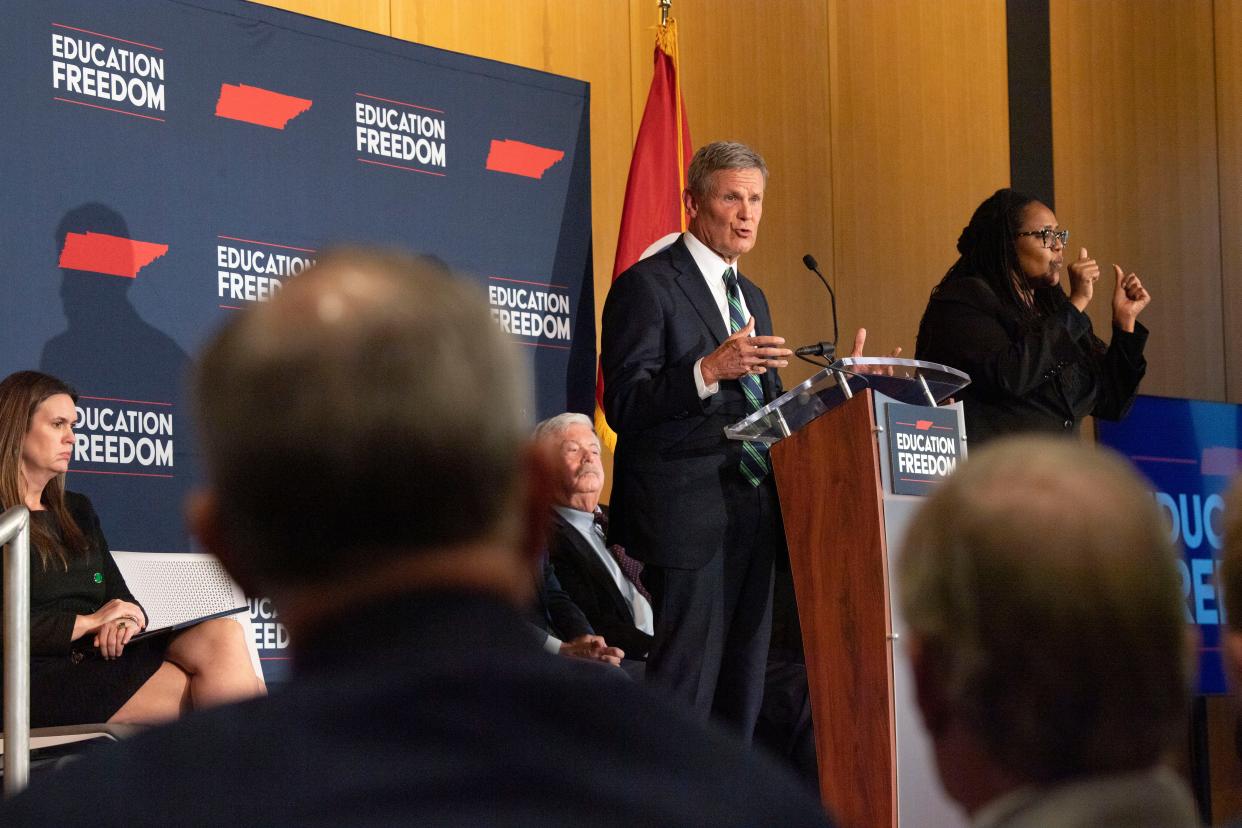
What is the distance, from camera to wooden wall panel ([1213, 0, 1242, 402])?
6.48 meters

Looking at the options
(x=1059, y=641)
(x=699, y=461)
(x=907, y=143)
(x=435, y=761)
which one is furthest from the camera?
(x=907, y=143)

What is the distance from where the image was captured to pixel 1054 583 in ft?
2.56

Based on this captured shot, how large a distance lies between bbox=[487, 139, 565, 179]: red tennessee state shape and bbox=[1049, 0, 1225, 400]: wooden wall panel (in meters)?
2.23

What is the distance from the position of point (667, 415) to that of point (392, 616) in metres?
2.89

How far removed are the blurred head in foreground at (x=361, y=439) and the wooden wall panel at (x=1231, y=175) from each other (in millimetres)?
6311

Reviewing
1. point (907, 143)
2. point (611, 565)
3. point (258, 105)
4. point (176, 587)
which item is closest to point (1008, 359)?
point (611, 565)

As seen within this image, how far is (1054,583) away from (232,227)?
4.22m

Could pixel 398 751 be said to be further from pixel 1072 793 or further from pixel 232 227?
pixel 232 227

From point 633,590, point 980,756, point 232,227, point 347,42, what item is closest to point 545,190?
point 347,42

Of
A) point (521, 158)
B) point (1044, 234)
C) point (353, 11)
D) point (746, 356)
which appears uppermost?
point (353, 11)

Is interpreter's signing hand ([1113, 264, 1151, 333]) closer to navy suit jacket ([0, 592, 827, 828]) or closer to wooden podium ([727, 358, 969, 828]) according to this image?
wooden podium ([727, 358, 969, 828])

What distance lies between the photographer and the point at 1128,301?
180 inches

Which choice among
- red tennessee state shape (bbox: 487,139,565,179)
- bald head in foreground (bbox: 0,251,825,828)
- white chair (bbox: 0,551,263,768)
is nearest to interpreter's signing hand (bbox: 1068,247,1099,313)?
red tennessee state shape (bbox: 487,139,565,179)

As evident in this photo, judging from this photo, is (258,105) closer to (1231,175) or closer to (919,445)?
(919,445)
